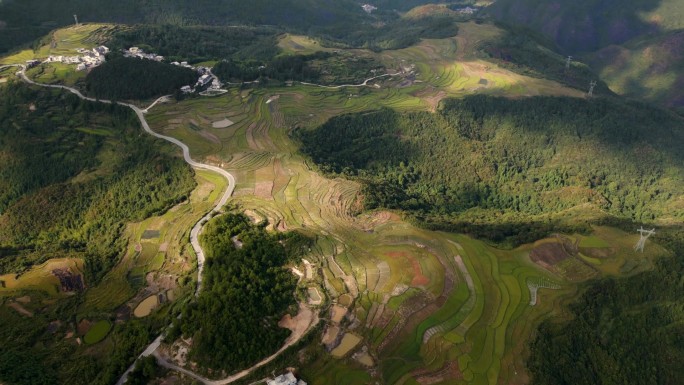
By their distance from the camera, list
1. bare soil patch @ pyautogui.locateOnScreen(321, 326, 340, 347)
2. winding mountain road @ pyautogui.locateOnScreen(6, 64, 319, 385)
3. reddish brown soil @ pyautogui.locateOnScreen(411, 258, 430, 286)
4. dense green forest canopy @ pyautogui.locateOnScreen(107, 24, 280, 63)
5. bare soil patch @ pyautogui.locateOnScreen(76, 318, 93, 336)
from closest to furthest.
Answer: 1. winding mountain road @ pyautogui.locateOnScreen(6, 64, 319, 385)
2. bare soil patch @ pyautogui.locateOnScreen(321, 326, 340, 347)
3. bare soil patch @ pyautogui.locateOnScreen(76, 318, 93, 336)
4. reddish brown soil @ pyautogui.locateOnScreen(411, 258, 430, 286)
5. dense green forest canopy @ pyautogui.locateOnScreen(107, 24, 280, 63)

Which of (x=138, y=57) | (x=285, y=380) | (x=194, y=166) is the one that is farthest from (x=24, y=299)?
(x=138, y=57)

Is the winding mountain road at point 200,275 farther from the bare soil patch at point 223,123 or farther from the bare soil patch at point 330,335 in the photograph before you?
the bare soil patch at point 223,123

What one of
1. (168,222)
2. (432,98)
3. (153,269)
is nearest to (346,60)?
(432,98)

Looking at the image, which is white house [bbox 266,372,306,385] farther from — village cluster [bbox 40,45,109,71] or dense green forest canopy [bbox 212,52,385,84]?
village cluster [bbox 40,45,109,71]

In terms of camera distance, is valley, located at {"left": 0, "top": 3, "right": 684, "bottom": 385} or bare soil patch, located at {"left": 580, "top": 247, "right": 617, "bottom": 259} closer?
valley, located at {"left": 0, "top": 3, "right": 684, "bottom": 385}

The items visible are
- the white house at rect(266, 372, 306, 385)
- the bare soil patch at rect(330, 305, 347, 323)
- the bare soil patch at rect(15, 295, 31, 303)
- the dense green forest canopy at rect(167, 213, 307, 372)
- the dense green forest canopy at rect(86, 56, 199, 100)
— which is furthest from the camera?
the dense green forest canopy at rect(86, 56, 199, 100)

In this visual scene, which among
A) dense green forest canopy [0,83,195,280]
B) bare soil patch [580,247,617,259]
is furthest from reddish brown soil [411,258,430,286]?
dense green forest canopy [0,83,195,280]

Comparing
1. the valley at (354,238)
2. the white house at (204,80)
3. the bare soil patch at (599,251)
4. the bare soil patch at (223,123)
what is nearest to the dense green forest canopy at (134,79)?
the white house at (204,80)
